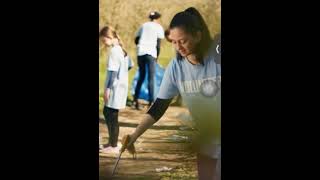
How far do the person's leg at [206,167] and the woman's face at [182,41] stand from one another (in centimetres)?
76

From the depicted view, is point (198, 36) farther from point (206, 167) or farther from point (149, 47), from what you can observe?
point (206, 167)

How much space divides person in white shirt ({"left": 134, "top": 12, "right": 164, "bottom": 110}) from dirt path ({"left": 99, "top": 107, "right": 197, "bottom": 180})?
17 cm

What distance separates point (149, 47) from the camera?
454 cm

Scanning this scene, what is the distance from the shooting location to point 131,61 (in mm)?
4562

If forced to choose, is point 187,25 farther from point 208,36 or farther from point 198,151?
point 198,151

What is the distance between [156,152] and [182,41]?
2.73 ft

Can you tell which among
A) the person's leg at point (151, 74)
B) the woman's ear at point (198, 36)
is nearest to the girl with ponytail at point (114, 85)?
the person's leg at point (151, 74)

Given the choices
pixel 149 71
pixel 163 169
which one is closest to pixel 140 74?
pixel 149 71

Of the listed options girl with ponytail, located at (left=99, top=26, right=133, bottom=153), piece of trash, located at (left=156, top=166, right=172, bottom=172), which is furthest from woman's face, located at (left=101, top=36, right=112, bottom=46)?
piece of trash, located at (left=156, top=166, right=172, bottom=172)

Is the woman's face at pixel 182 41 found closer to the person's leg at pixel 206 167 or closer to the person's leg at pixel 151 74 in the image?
the person's leg at pixel 151 74

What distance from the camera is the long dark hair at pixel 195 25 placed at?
176 inches
